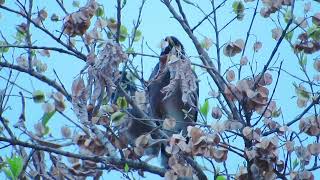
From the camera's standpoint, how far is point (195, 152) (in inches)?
84.3

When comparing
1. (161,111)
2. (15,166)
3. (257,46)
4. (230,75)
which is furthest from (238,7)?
(15,166)

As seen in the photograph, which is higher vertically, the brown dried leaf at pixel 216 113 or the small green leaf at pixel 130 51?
the small green leaf at pixel 130 51

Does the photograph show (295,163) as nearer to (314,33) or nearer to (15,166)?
(314,33)

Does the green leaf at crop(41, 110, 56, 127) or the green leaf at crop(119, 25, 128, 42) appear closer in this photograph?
the green leaf at crop(41, 110, 56, 127)

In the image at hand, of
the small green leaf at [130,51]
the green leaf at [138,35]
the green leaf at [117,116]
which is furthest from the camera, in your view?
the green leaf at [138,35]

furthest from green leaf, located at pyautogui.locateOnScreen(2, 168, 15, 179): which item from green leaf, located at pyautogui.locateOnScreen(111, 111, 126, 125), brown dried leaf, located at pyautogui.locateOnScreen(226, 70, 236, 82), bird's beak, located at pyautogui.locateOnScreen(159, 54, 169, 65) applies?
brown dried leaf, located at pyautogui.locateOnScreen(226, 70, 236, 82)

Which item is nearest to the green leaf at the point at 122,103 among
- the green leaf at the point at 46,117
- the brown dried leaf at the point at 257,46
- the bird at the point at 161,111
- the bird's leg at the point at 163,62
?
the bird at the point at 161,111

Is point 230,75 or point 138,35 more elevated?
point 138,35

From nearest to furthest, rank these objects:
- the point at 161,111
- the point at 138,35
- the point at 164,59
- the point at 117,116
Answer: the point at 117,116, the point at 164,59, the point at 138,35, the point at 161,111

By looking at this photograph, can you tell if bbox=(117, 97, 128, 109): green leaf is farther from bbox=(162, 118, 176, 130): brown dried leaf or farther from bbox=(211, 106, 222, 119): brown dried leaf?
bbox=(211, 106, 222, 119): brown dried leaf

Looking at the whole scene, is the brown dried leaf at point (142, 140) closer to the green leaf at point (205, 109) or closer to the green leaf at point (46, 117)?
the green leaf at point (205, 109)

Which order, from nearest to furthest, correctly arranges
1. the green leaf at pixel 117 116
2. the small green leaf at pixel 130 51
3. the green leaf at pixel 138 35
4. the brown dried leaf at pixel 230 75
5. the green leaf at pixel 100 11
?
1. the green leaf at pixel 117 116
2. the small green leaf at pixel 130 51
3. the brown dried leaf at pixel 230 75
4. the green leaf at pixel 100 11
5. the green leaf at pixel 138 35

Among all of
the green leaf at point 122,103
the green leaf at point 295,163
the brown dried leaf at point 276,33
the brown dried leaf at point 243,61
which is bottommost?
the green leaf at point 295,163

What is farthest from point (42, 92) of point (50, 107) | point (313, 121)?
point (313, 121)
